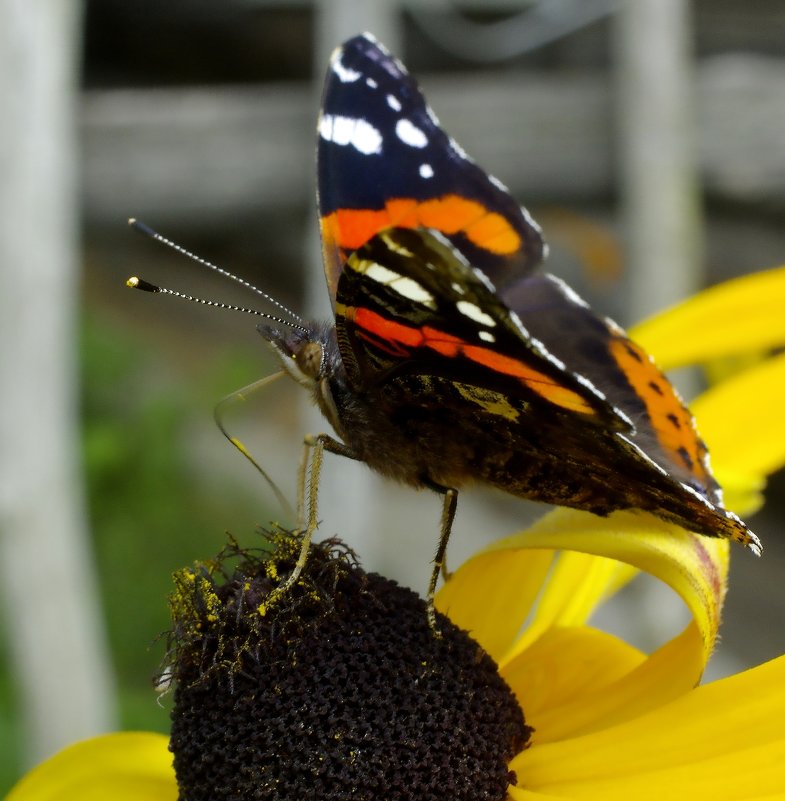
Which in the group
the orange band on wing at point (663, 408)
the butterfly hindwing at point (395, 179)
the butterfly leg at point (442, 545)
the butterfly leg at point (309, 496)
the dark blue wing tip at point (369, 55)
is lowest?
the butterfly leg at point (442, 545)

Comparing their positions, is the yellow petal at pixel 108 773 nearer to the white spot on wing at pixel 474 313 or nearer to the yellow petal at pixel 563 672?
the yellow petal at pixel 563 672

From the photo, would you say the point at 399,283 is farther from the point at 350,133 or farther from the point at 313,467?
the point at 350,133

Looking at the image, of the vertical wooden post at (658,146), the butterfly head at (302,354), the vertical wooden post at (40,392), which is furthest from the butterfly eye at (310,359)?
the vertical wooden post at (658,146)

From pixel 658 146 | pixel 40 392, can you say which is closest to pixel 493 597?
pixel 40 392

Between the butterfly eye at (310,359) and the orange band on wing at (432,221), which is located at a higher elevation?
the orange band on wing at (432,221)

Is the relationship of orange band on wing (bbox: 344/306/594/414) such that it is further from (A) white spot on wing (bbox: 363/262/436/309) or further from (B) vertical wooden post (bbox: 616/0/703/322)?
(B) vertical wooden post (bbox: 616/0/703/322)

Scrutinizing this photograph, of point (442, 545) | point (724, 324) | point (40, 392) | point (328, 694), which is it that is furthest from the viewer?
point (40, 392)

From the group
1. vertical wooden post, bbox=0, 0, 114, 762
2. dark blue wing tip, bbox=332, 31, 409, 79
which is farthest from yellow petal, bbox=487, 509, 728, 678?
vertical wooden post, bbox=0, 0, 114, 762
